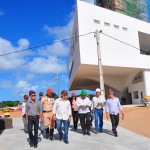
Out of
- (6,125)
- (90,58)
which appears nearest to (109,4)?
(90,58)

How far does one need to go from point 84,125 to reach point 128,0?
→ 39443 millimetres

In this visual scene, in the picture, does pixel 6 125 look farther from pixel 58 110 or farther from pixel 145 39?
pixel 145 39

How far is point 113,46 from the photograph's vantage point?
115 feet

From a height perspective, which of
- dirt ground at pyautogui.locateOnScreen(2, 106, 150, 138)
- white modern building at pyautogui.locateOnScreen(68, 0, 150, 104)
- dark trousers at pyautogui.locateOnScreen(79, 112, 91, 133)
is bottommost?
dirt ground at pyautogui.locateOnScreen(2, 106, 150, 138)

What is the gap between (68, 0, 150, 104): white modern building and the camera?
107 ft

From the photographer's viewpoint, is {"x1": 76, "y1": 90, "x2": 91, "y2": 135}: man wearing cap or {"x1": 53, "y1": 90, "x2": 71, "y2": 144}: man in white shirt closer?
{"x1": 53, "y1": 90, "x2": 71, "y2": 144}: man in white shirt

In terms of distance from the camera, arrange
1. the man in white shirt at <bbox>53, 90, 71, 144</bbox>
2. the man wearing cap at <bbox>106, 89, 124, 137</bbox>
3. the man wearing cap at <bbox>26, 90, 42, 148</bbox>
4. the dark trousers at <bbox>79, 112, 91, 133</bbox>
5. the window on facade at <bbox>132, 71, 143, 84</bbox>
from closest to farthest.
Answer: the man wearing cap at <bbox>26, 90, 42, 148</bbox>, the man in white shirt at <bbox>53, 90, 71, 144</bbox>, the man wearing cap at <bbox>106, 89, 124, 137</bbox>, the dark trousers at <bbox>79, 112, 91, 133</bbox>, the window on facade at <bbox>132, 71, 143, 84</bbox>

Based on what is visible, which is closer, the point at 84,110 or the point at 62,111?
the point at 62,111

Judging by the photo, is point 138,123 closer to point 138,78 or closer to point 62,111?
point 62,111

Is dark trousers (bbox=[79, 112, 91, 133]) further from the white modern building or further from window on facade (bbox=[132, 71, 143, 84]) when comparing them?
window on facade (bbox=[132, 71, 143, 84])

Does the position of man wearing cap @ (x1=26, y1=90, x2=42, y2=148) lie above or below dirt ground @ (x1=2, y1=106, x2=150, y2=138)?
above

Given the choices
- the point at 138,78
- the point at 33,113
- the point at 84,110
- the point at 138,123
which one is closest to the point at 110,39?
the point at 138,78

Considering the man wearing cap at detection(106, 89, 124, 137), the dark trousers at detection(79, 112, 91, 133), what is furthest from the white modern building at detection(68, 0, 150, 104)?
the man wearing cap at detection(106, 89, 124, 137)

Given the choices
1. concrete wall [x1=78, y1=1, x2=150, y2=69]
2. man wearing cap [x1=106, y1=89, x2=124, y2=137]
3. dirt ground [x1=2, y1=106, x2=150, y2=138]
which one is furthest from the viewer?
concrete wall [x1=78, y1=1, x2=150, y2=69]
